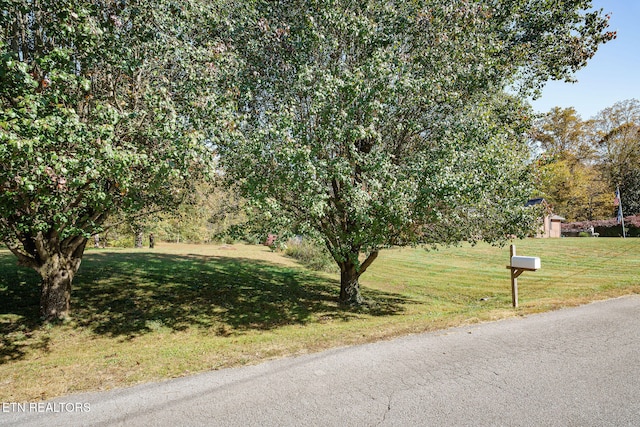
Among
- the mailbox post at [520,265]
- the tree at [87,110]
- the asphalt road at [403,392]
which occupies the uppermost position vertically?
the tree at [87,110]

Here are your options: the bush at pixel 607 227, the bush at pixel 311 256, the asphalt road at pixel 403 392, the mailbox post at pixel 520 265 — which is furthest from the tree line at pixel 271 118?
the bush at pixel 607 227

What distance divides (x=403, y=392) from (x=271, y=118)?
712 cm

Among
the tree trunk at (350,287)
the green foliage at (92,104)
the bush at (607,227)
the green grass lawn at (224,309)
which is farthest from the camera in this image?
the bush at (607,227)

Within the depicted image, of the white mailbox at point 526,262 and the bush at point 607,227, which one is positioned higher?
the bush at point 607,227

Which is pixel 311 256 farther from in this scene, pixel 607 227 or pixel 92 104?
pixel 607 227

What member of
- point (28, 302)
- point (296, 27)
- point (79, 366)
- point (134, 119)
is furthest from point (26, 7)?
point (28, 302)

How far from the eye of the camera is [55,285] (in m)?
9.91

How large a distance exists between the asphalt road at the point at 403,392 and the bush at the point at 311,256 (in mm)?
12357

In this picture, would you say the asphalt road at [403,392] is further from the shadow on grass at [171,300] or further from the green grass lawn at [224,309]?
the shadow on grass at [171,300]

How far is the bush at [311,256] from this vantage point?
20.8 metres

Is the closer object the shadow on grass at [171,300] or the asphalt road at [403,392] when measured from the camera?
the asphalt road at [403,392]

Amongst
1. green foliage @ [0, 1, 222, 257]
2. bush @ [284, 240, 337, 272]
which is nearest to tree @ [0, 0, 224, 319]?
green foliage @ [0, 1, 222, 257]

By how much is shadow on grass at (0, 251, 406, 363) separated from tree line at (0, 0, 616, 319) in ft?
4.84

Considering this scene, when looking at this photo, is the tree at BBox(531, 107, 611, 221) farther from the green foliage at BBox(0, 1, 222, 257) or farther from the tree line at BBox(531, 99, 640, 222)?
the green foliage at BBox(0, 1, 222, 257)
